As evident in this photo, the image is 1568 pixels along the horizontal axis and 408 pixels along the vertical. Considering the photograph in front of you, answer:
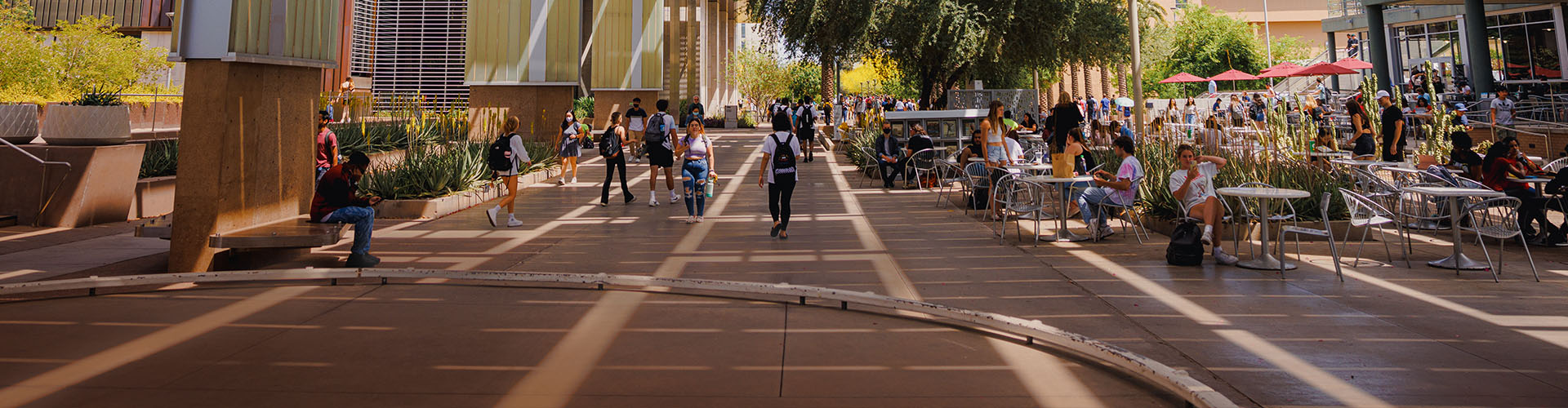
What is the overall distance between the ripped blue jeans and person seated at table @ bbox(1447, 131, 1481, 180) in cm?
823

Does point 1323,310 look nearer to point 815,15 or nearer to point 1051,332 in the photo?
point 1051,332

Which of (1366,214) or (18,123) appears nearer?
(1366,214)

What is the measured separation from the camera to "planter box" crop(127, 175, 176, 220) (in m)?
11.4

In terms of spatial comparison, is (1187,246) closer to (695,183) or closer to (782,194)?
(782,194)

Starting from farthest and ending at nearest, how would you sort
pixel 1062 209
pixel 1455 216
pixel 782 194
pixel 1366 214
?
pixel 782 194 → pixel 1062 209 → pixel 1366 214 → pixel 1455 216

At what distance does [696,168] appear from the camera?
447 inches

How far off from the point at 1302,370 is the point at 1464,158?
727 centimetres

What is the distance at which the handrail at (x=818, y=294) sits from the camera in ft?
13.4

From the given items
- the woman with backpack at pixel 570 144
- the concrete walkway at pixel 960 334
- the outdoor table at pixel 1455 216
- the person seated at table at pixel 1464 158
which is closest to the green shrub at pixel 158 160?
the concrete walkway at pixel 960 334

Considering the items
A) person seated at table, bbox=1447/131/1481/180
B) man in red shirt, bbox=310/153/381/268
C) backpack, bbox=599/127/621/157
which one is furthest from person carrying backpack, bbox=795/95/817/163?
man in red shirt, bbox=310/153/381/268

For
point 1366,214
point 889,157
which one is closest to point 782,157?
point 1366,214

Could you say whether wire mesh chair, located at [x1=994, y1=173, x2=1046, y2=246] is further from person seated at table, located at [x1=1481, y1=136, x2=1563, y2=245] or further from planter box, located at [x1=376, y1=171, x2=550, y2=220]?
planter box, located at [x1=376, y1=171, x2=550, y2=220]

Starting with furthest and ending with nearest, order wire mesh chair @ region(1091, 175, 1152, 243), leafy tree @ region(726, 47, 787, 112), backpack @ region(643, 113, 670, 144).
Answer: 1. leafy tree @ region(726, 47, 787, 112)
2. backpack @ region(643, 113, 670, 144)
3. wire mesh chair @ region(1091, 175, 1152, 243)

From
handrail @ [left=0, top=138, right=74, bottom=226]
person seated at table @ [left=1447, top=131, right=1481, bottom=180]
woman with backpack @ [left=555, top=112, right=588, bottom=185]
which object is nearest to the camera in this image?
person seated at table @ [left=1447, top=131, right=1481, bottom=180]
